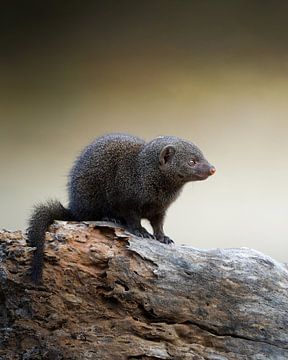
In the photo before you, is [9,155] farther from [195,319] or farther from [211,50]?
[195,319]

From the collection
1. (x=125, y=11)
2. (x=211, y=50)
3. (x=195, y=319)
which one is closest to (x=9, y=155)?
(x=125, y=11)

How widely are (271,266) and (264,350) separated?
11.0 inches

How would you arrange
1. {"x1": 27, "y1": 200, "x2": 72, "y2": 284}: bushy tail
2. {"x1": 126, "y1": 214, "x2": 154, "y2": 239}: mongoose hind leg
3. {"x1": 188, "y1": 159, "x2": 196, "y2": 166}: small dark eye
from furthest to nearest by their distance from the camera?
{"x1": 188, "y1": 159, "x2": 196, "y2": 166}: small dark eye → {"x1": 126, "y1": 214, "x2": 154, "y2": 239}: mongoose hind leg → {"x1": 27, "y1": 200, "x2": 72, "y2": 284}: bushy tail

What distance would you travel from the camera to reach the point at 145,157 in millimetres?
2402

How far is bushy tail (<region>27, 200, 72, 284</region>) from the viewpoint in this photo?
6.79 ft

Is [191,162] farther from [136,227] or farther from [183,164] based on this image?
[136,227]

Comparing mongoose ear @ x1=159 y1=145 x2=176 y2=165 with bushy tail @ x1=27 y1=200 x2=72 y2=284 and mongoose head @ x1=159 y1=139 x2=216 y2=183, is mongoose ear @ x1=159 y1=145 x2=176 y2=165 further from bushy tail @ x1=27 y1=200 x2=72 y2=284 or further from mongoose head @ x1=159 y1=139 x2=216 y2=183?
bushy tail @ x1=27 y1=200 x2=72 y2=284

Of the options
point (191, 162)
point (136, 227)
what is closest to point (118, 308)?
point (136, 227)

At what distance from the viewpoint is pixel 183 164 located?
2379 millimetres

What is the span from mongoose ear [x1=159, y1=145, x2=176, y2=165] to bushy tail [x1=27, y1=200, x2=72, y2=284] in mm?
391

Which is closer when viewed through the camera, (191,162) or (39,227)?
(39,227)

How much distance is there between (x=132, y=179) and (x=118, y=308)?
486 mm

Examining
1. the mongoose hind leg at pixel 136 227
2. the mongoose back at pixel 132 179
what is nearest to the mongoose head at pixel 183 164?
the mongoose back at pixel 132 179

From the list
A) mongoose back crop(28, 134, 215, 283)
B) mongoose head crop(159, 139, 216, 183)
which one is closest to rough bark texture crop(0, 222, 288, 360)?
mongoose back crop(28, 134, 215, 283)
